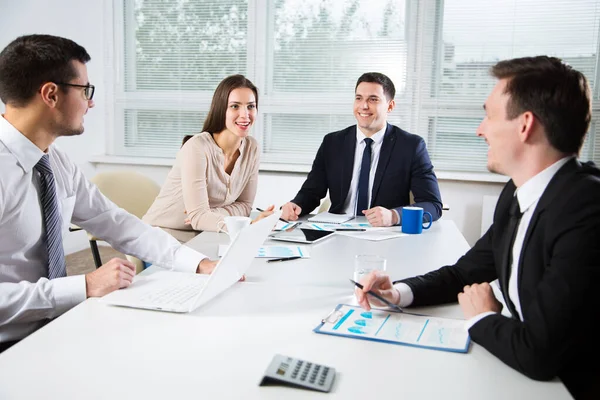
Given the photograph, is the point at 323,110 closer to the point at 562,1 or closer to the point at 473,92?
the point at 473,92

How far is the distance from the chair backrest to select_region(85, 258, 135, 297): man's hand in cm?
159

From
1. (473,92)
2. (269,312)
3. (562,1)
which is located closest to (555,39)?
(562,1)

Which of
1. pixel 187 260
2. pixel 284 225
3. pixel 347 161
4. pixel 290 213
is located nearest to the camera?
pixel 187 260

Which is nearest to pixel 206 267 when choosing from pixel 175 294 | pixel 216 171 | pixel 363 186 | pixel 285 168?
pixel 175 294

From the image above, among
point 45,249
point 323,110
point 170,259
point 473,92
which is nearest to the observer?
point 45,249

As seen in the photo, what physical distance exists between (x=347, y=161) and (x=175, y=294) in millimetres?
1900

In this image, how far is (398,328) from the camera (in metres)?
1.29

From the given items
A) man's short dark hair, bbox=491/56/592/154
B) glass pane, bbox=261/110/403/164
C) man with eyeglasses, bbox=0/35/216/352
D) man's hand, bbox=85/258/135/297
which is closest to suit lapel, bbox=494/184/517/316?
man's short dark hair, bbox=491/56/592/154

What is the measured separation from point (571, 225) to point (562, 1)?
3674 mm

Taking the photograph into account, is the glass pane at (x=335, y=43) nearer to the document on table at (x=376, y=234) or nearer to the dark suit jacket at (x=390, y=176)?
the dark suit jacket at (x=390, y=176)

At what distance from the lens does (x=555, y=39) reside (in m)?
4.24

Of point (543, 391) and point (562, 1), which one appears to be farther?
point (562, 1)

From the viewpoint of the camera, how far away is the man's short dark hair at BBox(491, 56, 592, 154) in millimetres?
1264

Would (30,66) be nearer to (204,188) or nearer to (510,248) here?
(204,188)
